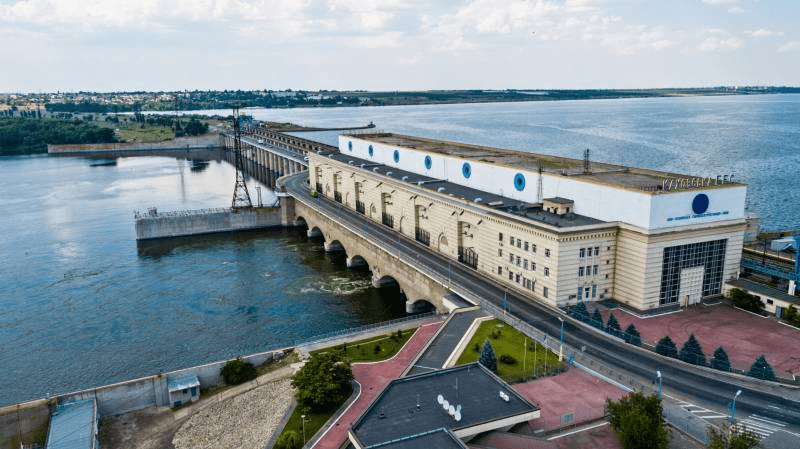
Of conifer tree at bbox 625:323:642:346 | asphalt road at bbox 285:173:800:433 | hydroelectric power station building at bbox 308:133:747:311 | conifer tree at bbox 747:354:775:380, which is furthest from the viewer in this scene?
hydroelectric power station building at bbox 308:133:747:311

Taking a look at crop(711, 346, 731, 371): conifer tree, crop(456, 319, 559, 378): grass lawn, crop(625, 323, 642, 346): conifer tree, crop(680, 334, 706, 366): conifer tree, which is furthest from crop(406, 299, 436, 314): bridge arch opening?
crop(711, 346, 731, 371): conifer tree

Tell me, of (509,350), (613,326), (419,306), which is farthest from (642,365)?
(419,306)

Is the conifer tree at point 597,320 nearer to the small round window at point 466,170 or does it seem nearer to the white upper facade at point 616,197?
the white upper facade at point 616,197

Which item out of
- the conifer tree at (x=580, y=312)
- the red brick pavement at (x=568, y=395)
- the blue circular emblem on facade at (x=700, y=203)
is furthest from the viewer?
Result: the blue circular emblem on facade at (x=700, y=203)

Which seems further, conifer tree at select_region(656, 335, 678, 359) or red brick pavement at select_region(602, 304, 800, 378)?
conifer tree at select_region(656, 335, 678, 359)

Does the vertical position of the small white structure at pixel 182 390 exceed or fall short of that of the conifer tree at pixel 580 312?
it falls short

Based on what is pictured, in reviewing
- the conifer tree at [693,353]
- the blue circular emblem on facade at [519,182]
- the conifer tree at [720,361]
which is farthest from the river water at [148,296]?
the conifer tree at [720,361]

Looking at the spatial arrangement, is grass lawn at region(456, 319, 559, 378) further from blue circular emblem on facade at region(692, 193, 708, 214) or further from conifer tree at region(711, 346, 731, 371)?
blue circular emblem on facade at region(692, 193, 708, 214)
